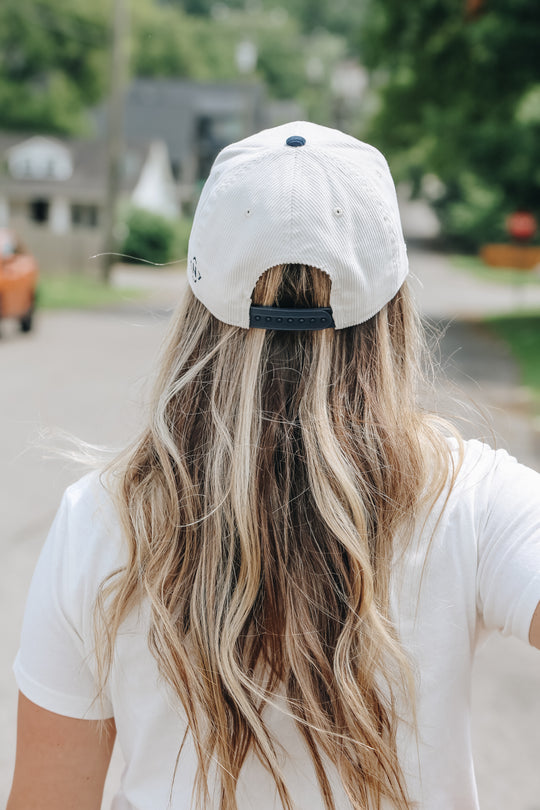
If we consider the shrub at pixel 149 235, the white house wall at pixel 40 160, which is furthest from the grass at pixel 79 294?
the white house wall at pixel 40 160

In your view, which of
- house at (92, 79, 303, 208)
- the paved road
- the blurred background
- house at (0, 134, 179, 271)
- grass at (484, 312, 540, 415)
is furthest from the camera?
house at (92, 79, 303, 208)

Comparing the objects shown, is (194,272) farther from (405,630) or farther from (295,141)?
(405,630)

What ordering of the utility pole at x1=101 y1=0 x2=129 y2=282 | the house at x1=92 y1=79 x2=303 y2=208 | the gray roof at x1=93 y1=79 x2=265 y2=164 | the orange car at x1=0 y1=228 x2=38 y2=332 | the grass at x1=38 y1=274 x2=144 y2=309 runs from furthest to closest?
1. the gray roof at x1=93 y1=79 x2=265 y2=164
2. the house at x1=92 y1=79 x2=303 y2=208
3. the utility pole at x1=101 y1=0 x2=129 y2=282
4. the grass at x1=38 y1=274 x2=144 y2=309
5. the orange car at x1=0 y1=228 x2=38 y2=332

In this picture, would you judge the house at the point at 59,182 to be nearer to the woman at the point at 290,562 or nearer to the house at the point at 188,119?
the house at the point at 188,119

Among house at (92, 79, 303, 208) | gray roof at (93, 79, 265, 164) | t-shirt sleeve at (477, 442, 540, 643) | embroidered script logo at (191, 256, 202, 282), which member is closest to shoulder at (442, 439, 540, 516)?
t-shirt sleeve at (477, 442, 540, 643)

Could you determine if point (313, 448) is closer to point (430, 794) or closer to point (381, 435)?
point (381, 435)

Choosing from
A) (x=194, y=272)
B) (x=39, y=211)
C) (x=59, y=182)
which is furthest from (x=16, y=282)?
(x=39, y=211)

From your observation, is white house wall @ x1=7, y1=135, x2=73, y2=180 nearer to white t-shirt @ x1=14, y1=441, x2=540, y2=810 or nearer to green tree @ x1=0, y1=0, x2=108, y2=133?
green tree @ x1=0, y1=0, x2=108, y2=133

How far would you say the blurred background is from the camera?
3.68 meters

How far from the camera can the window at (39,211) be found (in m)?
36.7

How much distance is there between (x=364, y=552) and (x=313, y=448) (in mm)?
146

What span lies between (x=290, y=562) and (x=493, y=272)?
34585mm

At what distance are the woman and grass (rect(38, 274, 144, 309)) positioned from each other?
16.3m

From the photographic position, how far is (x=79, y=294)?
20297mm
